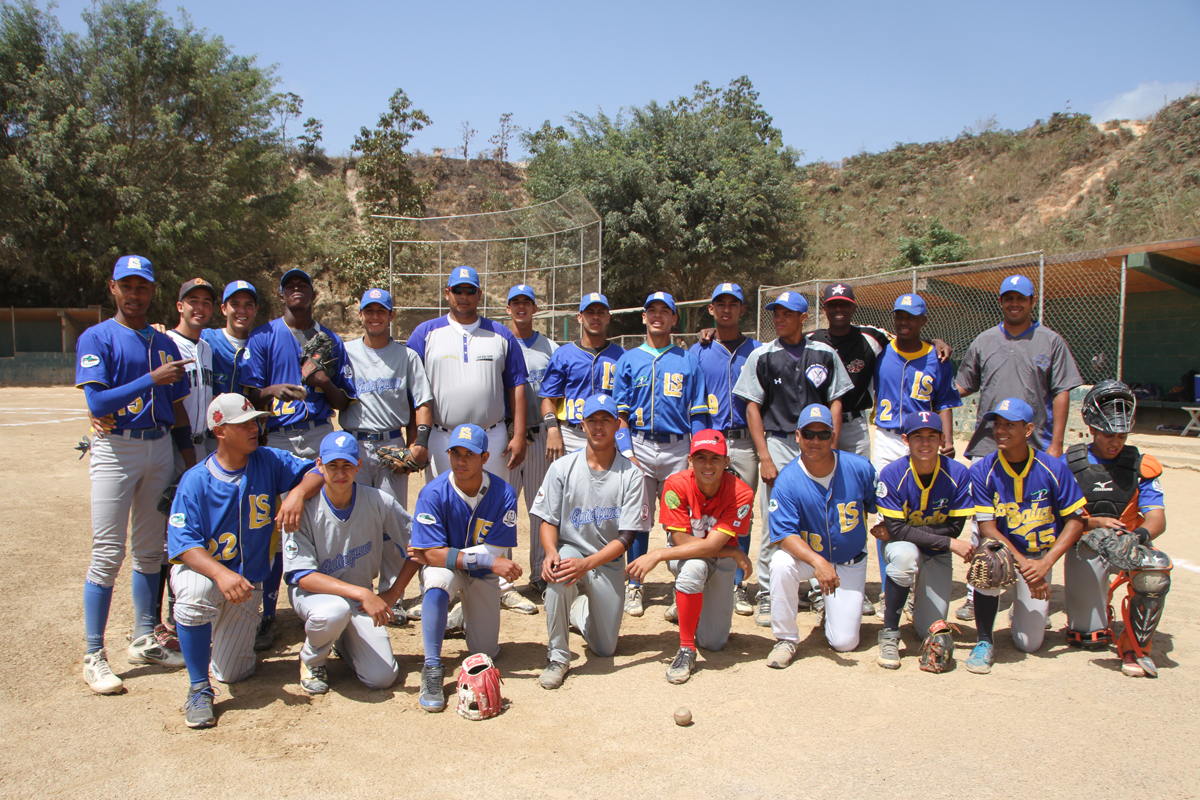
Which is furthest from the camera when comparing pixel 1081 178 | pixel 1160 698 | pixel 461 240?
pixel 1081 178

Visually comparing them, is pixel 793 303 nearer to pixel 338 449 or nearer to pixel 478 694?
pixel 338 449

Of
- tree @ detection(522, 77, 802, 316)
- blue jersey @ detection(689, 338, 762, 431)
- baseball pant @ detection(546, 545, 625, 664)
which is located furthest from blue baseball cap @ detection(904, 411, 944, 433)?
tree @ detection(522, 77, 802, 316)

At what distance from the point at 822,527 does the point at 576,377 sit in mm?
1928

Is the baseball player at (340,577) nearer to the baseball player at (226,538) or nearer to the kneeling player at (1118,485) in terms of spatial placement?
the baseball player at (226,538)

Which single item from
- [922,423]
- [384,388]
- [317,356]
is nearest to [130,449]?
[317,356]

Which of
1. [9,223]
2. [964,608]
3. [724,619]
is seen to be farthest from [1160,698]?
[9,223]

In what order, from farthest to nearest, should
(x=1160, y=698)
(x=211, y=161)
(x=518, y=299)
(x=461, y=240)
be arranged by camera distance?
(x=211, y=161), (x=461, y=240), (x=518, y=299), (x=1160, y=698)

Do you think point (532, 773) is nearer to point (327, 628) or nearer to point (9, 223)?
point (327, 628)

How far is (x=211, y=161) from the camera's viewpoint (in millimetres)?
22984

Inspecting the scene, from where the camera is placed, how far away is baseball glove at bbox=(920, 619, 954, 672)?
12.7 feet

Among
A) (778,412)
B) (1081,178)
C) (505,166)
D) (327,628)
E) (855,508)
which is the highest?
(505,166)

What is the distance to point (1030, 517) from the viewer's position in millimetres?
4160

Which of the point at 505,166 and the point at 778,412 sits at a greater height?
the point at 505,166

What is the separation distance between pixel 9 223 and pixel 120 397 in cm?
2188
